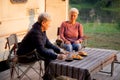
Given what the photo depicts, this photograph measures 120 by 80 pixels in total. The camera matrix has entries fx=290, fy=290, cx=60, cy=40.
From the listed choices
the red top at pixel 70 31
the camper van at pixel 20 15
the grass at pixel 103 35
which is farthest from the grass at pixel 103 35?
the red top at pixel 70 31

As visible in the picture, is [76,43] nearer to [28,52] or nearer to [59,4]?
[28,52]

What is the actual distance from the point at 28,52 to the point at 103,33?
614 centimetres

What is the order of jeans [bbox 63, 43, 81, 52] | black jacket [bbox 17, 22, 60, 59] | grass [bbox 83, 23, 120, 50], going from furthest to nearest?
grass [bbox 83, 23, 120, 50], jeans [bbox 63, 43, 81, 52], black jacket [bbox 17, 22, 60, 59]

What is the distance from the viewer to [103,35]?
9430mm

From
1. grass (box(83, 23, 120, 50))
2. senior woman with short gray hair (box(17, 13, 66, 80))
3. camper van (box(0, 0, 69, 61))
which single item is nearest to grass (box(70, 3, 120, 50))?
grass (box(83, 23, 120, 50))

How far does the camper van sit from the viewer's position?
Answer: 4.95 meters

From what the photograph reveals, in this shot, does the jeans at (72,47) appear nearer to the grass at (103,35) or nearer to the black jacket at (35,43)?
the black jacket at (35,43)

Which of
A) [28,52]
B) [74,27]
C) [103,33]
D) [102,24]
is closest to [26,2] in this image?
[74,27]

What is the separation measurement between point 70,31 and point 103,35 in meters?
4.69

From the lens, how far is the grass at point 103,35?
8062 millimetres

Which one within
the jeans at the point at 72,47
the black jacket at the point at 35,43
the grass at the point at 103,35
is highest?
the black jacket at the point at 35,43

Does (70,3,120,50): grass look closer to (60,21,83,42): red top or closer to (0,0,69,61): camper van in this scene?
(0,0,69,61): camper van

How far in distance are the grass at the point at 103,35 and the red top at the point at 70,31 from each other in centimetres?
198

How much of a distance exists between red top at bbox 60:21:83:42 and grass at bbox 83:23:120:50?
1.98 metres
